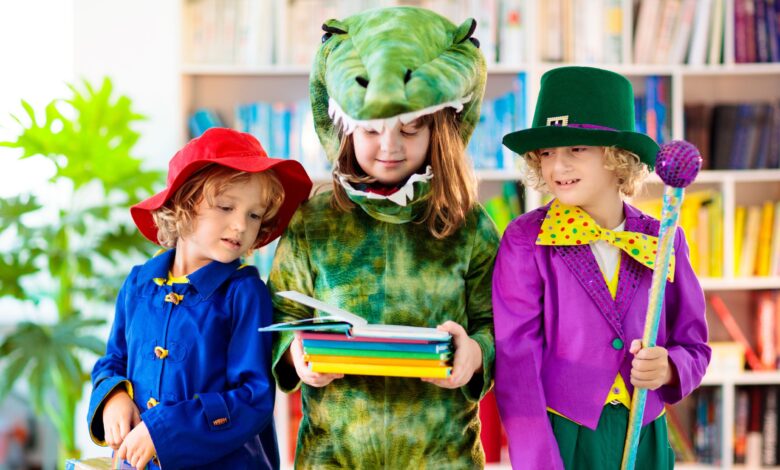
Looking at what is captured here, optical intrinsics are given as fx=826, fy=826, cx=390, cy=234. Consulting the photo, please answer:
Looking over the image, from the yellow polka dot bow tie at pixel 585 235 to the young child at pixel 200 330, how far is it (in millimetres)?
469

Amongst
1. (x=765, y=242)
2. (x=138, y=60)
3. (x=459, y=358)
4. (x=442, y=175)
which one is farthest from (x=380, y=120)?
(x=765, y=242)

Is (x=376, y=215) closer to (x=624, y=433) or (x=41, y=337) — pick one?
(x=624, y=433)

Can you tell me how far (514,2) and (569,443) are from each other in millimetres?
2184

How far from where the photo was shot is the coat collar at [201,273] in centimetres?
150


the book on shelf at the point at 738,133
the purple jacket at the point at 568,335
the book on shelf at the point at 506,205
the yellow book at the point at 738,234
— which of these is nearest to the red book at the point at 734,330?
the yellow book at the point at 738,234

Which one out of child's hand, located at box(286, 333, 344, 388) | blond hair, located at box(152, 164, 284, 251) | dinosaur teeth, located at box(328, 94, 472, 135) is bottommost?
child's hand, located at box(286, 333, 344, 388)

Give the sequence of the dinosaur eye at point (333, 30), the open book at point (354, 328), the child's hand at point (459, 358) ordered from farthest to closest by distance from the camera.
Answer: the dinosaur eye at point (333, 30) → the child's hand at point (459, 358) → the open book at point (354, 328)

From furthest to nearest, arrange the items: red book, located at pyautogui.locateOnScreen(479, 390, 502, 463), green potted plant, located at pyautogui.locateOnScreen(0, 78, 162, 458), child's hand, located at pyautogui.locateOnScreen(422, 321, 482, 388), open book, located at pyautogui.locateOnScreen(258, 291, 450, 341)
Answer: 1. red book, located at pyautogui.locateOnScreen(479, 390, 502, 463)
2. green potted plant, located at pyautogui.locateOnScreen(0, 78, 162, 458)
3. child's hand, located at pyautogui.locateOnScreen(422, 321, 482, 388)
4. open book, located at pyautogui.locateOnScreen(258, 291, 450, 341)

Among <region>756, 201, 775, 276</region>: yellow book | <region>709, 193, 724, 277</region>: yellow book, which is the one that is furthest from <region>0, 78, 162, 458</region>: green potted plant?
<region>756, 201, 775, 276</region>: yellow book

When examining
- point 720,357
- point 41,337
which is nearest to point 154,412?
point 41,337

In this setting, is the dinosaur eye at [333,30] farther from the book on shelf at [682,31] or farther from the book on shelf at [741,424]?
the book on shelf at [741,424]

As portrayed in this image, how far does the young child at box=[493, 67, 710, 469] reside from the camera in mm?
1433

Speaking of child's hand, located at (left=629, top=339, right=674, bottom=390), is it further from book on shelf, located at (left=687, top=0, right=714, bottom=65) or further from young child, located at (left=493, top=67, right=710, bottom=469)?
book on shelf, located at (left=687, top=0, right=714, bottom=65)

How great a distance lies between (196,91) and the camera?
3508 mm
